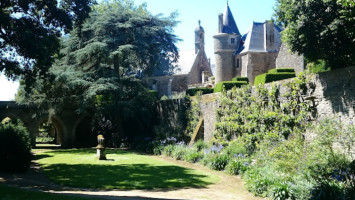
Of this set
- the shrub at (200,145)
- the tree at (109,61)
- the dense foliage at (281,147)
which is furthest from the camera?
the tree at (109,61)

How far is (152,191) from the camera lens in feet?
30.9

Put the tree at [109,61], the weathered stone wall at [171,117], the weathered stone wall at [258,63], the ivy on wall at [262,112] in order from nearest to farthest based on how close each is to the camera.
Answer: the ivy on wall at [262,112], the weathered stone wall at [171,117], the tree at [109,61], the weathered stone wall at [258,63]

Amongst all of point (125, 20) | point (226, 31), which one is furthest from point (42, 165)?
Result: point (226, 31)

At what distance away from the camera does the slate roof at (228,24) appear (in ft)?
124

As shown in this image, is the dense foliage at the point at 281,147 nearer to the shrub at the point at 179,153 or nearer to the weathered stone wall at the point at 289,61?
the shrub at the point at 179,153

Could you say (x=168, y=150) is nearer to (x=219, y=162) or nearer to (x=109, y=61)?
Result: (x=219, y=162)

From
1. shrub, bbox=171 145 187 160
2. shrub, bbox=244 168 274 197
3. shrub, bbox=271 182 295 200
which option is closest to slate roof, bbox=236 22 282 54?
shrub, bbox=171 145 187 160

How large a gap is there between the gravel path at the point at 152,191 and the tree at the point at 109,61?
1013 centimetres

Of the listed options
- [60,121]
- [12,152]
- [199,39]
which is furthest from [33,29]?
[199,39]

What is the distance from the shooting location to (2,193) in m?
7.62

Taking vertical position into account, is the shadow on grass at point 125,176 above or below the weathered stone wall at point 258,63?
below

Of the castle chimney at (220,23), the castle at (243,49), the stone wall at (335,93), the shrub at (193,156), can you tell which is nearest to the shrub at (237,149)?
the shrub at (193,156)

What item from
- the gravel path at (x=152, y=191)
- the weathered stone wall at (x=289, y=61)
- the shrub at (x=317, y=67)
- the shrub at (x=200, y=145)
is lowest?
the gravel path at (x=152, y=191)

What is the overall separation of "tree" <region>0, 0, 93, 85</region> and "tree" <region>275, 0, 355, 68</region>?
8443 millimetres
